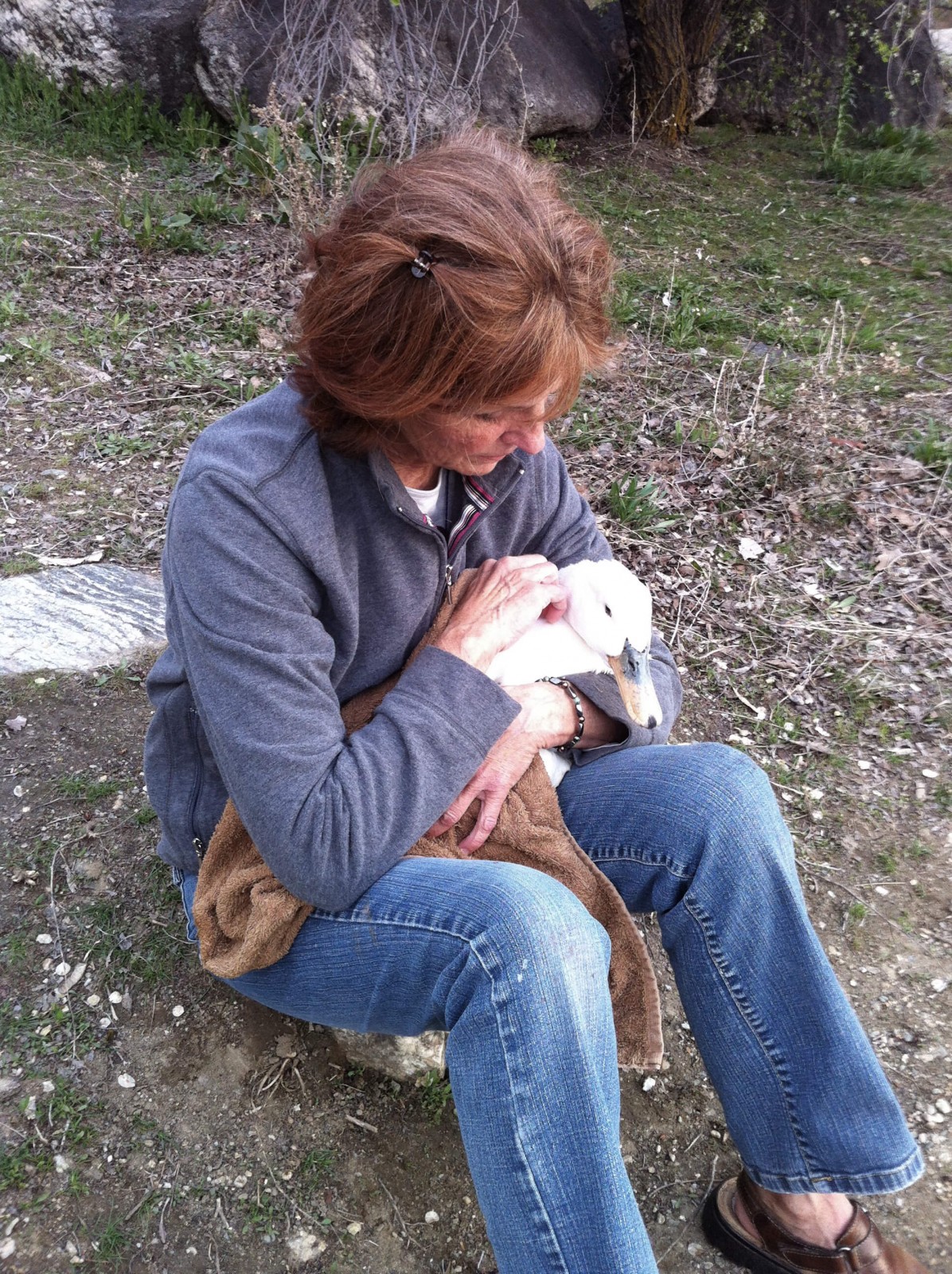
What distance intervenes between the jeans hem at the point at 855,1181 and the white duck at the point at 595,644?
2.66ft

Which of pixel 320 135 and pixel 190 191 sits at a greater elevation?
pixel 320 135

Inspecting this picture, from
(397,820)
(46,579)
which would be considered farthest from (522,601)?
(46,579)

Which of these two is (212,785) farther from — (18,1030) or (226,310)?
(226,310)

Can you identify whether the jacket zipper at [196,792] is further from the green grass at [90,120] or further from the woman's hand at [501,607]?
the green grass at [90,120]

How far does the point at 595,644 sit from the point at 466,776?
0.50 metres

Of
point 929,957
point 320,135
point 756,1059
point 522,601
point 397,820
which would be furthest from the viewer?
point 320,135

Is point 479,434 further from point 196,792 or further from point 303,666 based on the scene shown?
point 196,792

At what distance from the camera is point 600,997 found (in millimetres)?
1463

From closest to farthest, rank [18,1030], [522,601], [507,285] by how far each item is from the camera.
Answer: [507,285] → [522,601] → [18,1030]

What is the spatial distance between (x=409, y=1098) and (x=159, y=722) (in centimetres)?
101

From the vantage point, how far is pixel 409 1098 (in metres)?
2.07

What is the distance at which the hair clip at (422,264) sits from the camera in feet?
4.45

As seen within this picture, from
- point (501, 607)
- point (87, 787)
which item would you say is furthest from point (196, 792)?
point (87, 787)

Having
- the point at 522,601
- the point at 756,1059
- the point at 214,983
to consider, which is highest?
the point at 522,601
